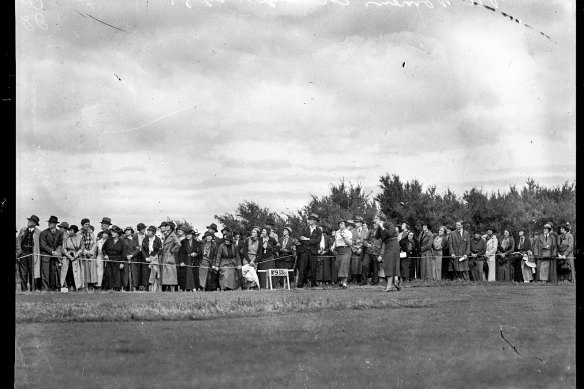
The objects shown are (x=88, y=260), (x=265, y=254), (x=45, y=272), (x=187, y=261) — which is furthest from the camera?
(x=265, y=254)

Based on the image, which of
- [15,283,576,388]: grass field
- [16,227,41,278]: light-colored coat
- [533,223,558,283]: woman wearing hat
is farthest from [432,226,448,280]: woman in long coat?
[16,227,41,278]: light-colored coat

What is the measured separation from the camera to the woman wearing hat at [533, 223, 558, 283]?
21.3m

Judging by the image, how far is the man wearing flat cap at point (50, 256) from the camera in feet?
54.2

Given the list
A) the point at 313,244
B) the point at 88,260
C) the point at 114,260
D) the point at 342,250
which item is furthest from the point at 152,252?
the point at 342,250

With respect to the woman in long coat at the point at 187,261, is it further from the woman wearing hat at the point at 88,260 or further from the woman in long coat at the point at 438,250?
the woman in long coat at the point at 438,250

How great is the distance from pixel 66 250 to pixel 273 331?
8.44 meters

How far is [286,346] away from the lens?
30.2 feet

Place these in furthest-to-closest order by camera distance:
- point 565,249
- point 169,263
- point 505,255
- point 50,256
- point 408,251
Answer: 1. point 505,255
2. point 408,251
3. point 565,249
4. point 169,263
5. point 50,256

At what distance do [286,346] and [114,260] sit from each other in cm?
974

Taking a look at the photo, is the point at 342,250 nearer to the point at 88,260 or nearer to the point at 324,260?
the point at 324,260

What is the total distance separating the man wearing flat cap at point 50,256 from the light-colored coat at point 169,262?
2719 millimetres

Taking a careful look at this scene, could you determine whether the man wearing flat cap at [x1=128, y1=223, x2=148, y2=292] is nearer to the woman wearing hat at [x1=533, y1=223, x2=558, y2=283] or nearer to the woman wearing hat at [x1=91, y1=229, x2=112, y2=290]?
the woman wearing hat at [x1=91, y1=229, x2=112, y2=290]
